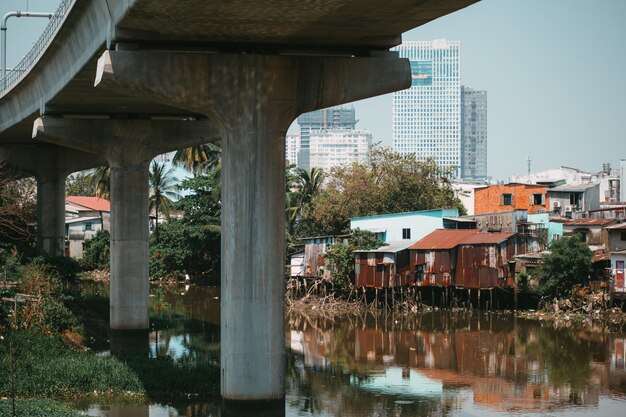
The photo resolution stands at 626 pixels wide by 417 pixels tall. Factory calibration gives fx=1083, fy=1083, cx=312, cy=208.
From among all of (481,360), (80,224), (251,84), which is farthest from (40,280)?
(80,224)

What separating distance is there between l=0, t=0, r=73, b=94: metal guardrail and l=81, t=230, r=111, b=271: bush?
Answer: 1165 inches

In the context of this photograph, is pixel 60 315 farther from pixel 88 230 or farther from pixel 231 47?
pixel 88 230

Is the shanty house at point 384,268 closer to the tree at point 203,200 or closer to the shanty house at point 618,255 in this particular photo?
the shanty house at point 618,255

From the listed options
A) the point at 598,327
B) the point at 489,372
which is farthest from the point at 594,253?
the point at 489,372

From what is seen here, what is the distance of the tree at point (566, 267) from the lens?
164 ft

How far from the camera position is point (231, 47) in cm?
2434

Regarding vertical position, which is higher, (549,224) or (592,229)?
(549,224)

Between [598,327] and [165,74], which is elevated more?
[165,74]

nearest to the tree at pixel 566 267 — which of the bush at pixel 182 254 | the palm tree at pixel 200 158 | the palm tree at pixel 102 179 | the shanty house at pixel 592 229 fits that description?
the shanty house at pixel 592 229

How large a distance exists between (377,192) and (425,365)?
3589cm

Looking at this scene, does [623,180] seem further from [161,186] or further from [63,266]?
[63,266]

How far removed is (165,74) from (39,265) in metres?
23.4

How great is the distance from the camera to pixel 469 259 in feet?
175

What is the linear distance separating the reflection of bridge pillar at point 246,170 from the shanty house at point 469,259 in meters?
29.8
